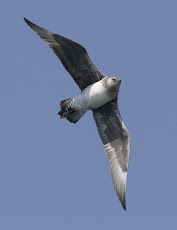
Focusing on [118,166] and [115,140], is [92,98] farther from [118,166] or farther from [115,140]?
[118,166]

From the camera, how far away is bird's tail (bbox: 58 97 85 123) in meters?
12.3

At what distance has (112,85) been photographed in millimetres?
11625

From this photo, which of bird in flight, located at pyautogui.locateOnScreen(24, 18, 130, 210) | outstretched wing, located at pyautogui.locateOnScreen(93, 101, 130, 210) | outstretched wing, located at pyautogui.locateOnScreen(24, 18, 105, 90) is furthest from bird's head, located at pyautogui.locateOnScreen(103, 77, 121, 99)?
outstretched wing, located at pyautogui.locateOnScreen(93, 101, 130, 210)

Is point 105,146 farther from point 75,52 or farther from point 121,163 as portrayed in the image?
point 75,52

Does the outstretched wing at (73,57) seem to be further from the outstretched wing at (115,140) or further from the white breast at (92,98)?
the outstretched wing at (115,140)

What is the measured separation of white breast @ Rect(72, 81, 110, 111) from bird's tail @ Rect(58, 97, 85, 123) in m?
0.14

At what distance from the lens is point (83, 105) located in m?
12.1

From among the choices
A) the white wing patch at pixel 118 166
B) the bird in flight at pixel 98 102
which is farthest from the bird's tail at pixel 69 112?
the white wing patch at pixel 118 166

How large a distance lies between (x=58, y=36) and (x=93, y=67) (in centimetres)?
121

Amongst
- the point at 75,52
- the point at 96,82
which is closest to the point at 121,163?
the point at 96,82

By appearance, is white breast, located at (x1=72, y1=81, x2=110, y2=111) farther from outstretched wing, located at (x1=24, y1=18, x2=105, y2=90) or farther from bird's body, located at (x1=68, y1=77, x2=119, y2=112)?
outstretched wing, located at (x1=24, y1=18, x2=105, y2=90)

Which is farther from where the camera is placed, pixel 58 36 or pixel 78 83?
pixel 78 83

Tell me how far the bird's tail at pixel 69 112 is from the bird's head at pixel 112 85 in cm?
106

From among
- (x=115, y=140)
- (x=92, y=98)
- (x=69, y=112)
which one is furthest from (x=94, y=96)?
(x=115, y=140)
